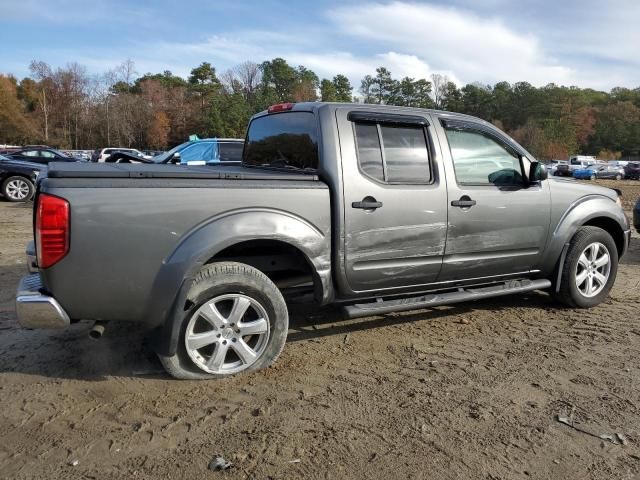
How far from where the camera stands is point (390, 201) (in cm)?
389

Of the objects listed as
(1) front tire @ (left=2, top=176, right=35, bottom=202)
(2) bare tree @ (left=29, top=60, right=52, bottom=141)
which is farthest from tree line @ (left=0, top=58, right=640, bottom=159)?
(1) front tire @ (left=2, top=176, right=35, bottom=202)

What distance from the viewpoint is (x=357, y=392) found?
3.36m

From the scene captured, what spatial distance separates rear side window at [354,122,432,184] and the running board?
0.94 m

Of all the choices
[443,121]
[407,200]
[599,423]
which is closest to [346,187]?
[407,200]

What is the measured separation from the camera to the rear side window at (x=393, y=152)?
3.93 meters

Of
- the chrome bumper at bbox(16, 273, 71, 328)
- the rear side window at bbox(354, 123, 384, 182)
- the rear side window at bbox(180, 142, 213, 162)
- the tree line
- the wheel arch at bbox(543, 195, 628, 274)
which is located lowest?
the chrome bumper at bbox(16, 273, 71, 328)

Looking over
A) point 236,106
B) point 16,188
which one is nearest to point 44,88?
point 236,106

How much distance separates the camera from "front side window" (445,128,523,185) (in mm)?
4336

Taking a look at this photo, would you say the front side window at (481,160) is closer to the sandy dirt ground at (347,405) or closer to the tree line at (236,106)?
the sandy dirt ground at (347,405)

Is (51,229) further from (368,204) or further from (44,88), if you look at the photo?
(44,88)

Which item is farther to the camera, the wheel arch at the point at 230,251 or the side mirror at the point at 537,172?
the side mirror at the point at 537,172

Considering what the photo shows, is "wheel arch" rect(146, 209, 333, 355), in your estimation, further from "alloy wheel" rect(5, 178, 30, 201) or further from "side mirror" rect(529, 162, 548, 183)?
"alloy wheel" rect(5, 178, 30, 201)

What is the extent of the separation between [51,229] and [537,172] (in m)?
3.85

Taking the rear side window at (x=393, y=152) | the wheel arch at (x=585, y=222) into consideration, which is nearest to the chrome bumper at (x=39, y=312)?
the rear side window at (x=393, y=152)
